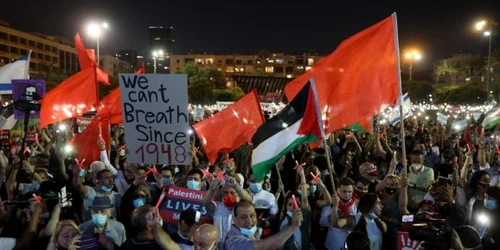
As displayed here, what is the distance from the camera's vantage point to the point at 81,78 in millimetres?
10344

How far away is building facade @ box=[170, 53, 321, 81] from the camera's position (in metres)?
133

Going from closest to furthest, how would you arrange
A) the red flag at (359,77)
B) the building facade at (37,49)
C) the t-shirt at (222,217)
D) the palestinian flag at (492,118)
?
1. the t-shirt at (222,217)
2. the red flag at (359,77)
3. the palestinian flag at (492,118)
4. the building facade at (37,49)

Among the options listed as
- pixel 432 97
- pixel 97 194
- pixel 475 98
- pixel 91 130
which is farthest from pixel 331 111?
pixel 432 97

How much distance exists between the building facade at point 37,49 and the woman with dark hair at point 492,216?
85.5m

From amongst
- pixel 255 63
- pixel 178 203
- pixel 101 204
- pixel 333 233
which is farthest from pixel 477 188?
pixel 255 63

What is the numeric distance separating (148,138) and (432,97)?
209ft

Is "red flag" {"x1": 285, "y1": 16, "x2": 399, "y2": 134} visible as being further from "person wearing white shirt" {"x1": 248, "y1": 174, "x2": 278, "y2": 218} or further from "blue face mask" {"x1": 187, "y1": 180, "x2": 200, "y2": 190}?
"blue face mask" {"x1": 187, "y1": 180, "x2": 200, "y2": 190}

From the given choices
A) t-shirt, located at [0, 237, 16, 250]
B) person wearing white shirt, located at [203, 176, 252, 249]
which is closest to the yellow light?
person wearing white shirt, located at [203, 176, 252, 249]

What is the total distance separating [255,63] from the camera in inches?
5374

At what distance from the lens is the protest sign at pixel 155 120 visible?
23.1 ft

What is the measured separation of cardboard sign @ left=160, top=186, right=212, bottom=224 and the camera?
8.60 ft

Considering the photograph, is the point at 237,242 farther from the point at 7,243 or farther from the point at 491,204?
the point at 491,204

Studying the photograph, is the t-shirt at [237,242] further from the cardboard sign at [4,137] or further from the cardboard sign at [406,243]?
the cardboard sign at [4,137]

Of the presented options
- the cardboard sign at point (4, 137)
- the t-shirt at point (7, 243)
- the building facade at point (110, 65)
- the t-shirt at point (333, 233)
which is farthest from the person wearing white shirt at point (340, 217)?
the building facade at point (110, 65)
